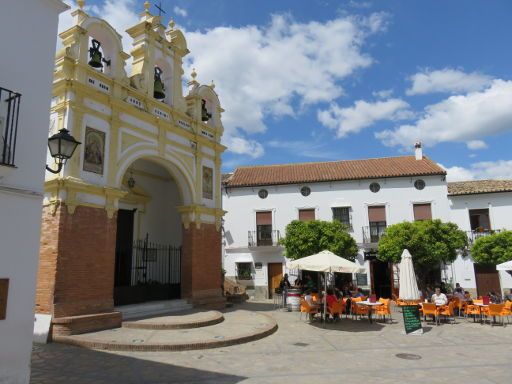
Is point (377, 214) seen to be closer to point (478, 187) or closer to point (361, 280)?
point (361, 280)

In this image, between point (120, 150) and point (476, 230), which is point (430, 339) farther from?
point (476, 230)

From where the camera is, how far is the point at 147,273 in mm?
A: 15594

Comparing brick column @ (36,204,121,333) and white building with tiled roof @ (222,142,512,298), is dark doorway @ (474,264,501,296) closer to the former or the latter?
white building with tiled roof @ (222,142,512,298)

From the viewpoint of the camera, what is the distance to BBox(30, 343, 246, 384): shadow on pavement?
661 centimetres

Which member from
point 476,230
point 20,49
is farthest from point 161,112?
point 476,230

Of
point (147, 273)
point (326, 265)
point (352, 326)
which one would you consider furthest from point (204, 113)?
point (352, 326)

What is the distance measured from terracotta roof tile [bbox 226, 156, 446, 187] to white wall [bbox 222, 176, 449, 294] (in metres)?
0.41

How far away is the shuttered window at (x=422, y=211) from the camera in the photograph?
25469mm

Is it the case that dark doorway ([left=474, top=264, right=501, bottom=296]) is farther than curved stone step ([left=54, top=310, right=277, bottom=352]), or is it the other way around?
dark doorway ([left=474, top=264, right=501, bottom=296])

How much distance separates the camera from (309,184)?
27.4 m

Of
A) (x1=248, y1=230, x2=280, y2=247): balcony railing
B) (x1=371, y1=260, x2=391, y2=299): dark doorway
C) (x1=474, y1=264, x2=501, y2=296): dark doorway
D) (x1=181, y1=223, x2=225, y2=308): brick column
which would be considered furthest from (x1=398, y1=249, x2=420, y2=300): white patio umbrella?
(x1=248, y1=230, x2=280, y2=247): balcony railing

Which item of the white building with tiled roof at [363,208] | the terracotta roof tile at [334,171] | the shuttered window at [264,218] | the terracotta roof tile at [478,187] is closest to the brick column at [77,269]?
the white building with tiled roof at [363,208]

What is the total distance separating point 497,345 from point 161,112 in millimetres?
12205

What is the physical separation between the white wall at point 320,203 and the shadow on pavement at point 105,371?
1896 cm
